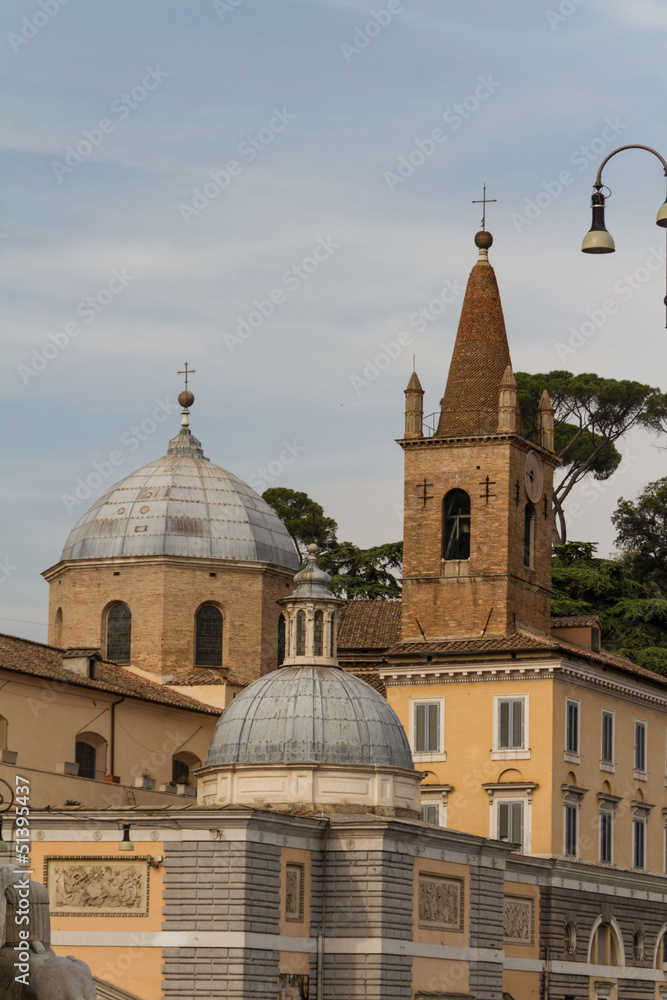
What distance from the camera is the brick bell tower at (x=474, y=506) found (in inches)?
2044

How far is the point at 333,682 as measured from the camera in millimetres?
41344

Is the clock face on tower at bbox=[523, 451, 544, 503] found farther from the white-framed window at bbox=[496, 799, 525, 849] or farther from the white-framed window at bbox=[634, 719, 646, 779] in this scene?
the white-framed window at bbox=[496, 799, 525, 849]

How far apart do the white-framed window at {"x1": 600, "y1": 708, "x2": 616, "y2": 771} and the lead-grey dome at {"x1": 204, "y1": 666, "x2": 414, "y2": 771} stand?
10.8 m

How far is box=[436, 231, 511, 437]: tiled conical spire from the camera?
53.2 meters

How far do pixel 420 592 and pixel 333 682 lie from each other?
38.0 feet

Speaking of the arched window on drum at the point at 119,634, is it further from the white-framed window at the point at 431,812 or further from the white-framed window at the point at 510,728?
the white-framed window at the point at 510,728

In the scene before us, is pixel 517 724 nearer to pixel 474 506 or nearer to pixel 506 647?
pixel 506 647

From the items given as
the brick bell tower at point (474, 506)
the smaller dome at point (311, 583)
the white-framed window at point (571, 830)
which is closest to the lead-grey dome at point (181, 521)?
the brick bell tower at point (474, 506)

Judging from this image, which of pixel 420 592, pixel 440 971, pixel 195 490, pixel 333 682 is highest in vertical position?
pixel 195 490

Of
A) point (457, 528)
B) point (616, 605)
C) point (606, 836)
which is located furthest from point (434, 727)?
point (616, 605)

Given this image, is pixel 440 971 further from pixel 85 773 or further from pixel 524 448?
pixel 524 448

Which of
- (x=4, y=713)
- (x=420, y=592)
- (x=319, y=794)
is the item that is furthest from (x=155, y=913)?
(x=420, y=592)

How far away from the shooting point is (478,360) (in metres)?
54.1

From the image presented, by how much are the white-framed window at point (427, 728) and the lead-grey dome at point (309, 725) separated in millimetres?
8125
